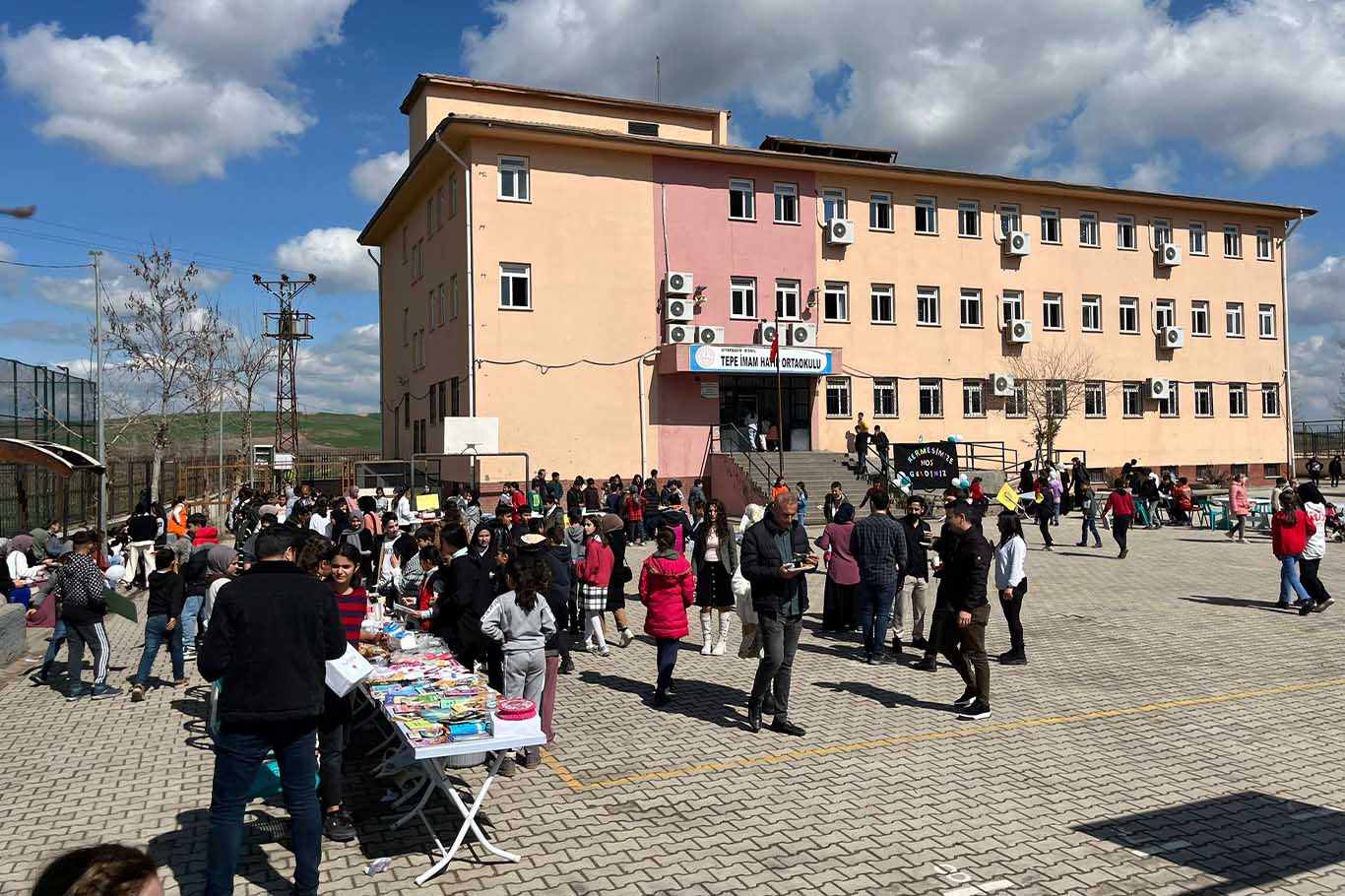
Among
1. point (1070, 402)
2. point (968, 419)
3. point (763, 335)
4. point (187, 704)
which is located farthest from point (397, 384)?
point (187, 704)

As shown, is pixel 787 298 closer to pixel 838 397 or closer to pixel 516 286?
pixel 838 397

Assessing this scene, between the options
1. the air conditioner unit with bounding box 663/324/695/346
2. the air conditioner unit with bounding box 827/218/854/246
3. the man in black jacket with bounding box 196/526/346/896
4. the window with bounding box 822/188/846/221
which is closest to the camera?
the man in black jacket with bounding box 196/526/346/896

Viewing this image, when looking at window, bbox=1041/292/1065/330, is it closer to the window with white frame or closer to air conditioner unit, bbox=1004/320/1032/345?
air conditioner unit, bbox=1004/320/1032/345

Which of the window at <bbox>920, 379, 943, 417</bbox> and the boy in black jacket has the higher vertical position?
the window at <bbox>920, 379, 943, 417</bbox>

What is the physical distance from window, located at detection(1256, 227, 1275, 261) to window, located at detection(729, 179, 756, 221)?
76.6ft

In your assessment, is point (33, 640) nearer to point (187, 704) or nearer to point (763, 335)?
point (187, 704)

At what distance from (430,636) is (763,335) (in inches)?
958

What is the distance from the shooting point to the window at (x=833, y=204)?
33.3 meters

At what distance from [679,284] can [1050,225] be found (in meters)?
15.9

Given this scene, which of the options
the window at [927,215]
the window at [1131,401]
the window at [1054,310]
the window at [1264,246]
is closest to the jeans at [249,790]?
the window at [927,215]

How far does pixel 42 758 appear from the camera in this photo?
775 centimetres

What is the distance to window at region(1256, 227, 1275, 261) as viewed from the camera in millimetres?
40719

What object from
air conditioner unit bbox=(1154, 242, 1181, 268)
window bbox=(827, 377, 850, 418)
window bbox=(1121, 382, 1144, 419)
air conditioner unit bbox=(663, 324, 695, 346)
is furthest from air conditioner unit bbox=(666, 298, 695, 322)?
air conditioner unit bbox=(1154, 242, 1181, 268)

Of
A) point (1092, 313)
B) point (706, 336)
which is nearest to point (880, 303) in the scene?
point (706, 336)
